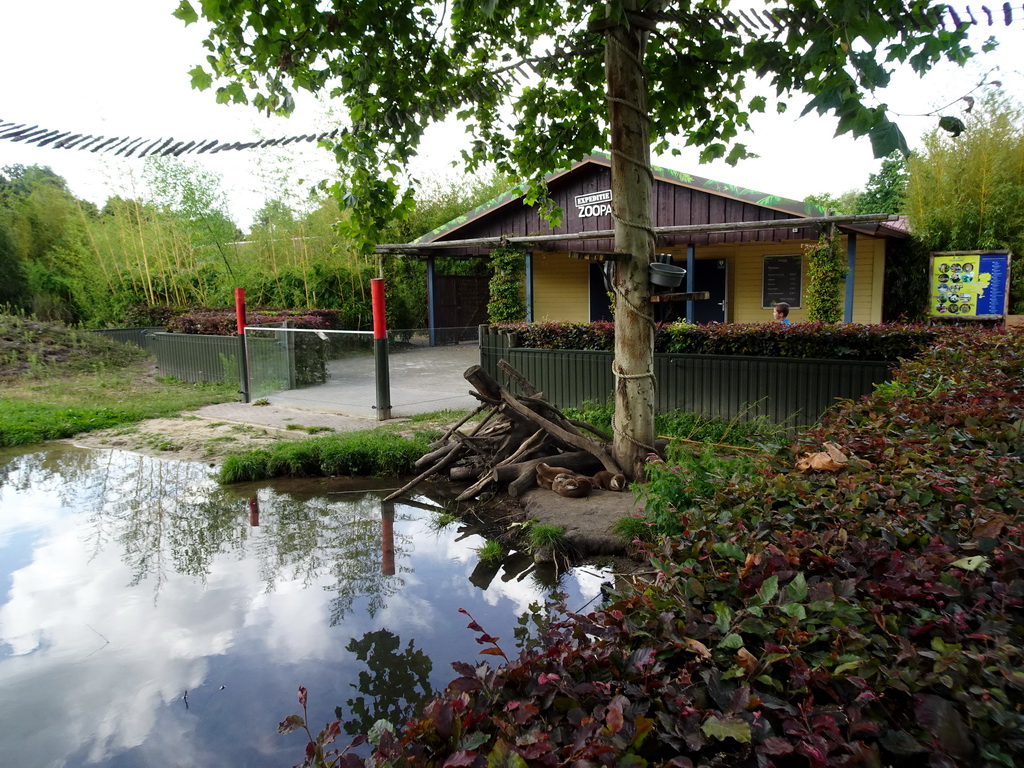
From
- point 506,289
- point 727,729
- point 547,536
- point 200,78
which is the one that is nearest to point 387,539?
point 547,536

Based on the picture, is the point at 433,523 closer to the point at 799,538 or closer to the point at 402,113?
the point at 402,113

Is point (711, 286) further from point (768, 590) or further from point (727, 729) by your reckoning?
point (727, 729)

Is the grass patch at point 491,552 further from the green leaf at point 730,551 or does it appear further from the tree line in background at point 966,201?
the tree line in background at point 966,201

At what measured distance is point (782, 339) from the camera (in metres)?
8.09

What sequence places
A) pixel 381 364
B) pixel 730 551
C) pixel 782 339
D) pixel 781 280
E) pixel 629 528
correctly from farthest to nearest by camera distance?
pixel 781 280, pixel 381 364, pixel 782 339, pixel 629 528, pixel 730 551

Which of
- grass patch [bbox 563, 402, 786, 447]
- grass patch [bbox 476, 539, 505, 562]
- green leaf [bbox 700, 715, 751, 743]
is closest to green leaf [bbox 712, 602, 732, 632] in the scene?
green leaf [bbox 700, 715, 751, 743]

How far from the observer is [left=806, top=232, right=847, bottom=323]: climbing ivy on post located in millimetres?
13289

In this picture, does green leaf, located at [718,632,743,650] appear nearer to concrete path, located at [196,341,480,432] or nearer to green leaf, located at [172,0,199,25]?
green leaf, located at [172,0,199,25]

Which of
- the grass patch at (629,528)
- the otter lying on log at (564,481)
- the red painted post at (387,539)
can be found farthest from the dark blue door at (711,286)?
the grass patch at (629,528)

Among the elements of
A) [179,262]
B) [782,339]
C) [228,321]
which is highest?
[179,262]

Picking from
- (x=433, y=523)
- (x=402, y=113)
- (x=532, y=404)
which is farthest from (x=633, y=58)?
(x=433, y=523)

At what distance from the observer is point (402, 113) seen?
17.8 feet

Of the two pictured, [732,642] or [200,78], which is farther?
[200,78]

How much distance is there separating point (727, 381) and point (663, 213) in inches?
294
